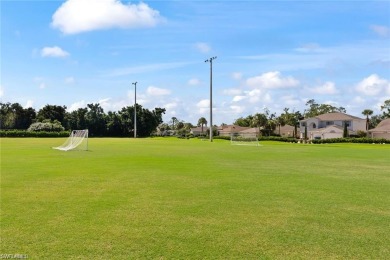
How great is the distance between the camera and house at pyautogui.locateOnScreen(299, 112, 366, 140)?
91.0 m

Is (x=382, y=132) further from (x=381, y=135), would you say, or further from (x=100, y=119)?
(x=100, y=119)

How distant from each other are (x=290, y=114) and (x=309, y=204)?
385 feet

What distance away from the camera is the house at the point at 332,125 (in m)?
91.0

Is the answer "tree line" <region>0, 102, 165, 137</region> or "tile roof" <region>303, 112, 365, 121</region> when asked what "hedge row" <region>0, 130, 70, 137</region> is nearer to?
"tree line" <region>0, 102, 165, 137</region>

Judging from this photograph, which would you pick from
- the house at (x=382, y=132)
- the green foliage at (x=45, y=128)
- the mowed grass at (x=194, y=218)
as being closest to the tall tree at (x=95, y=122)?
the green foliage at (x=45, y=128)

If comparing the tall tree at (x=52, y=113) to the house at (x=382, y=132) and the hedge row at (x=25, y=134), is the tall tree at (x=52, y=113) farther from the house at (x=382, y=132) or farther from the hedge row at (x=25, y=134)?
the house at (x=382, y=132)

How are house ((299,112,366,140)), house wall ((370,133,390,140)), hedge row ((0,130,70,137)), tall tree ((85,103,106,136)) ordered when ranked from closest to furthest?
house wall ((370,133,390,140)) → hedge row ((0,130,70,137)) → house ((299,112,366,140)) → tall tree ((85,103,106,136))

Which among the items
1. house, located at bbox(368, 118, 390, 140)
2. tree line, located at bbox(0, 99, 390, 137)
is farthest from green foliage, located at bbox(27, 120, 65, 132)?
house, located at bbox(368, 118, 390, 140)

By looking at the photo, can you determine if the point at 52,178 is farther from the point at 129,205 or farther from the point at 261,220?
the point at 261,220

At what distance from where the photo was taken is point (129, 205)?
9.10 metres

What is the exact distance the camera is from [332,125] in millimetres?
93062

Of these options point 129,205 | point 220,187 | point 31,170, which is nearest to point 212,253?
point 129,205

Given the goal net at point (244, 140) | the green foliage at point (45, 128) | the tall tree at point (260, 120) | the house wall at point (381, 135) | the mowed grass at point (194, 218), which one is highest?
the tall tree at point (260, 120)

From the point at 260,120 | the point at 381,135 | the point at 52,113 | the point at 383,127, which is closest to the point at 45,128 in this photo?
the point at 52,113
